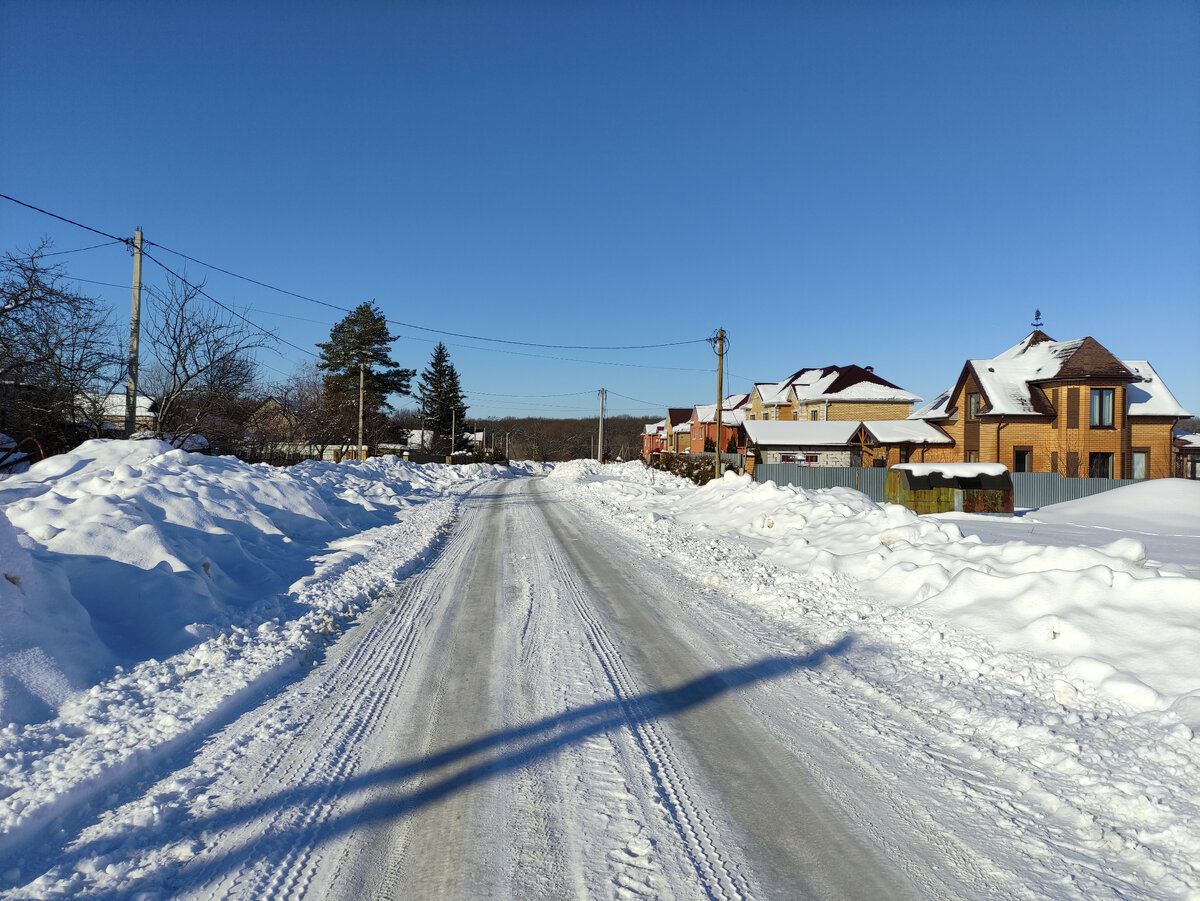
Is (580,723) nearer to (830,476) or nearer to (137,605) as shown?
(137,605)

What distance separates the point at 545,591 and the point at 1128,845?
6698mm

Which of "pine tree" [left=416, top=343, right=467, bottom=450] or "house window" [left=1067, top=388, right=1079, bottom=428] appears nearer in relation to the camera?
"house window" [left=1067, top=388, right=1079, bottom=428]

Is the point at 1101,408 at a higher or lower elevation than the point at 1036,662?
higher

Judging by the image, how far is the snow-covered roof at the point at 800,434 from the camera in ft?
127

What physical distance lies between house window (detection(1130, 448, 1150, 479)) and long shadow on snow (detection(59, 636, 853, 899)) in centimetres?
3660

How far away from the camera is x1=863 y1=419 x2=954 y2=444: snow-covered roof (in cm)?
3603

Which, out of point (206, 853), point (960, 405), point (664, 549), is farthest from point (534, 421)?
point (206, 853)

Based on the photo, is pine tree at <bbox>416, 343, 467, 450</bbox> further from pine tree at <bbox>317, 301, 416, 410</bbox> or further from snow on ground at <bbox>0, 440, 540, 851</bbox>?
snow on ground at <bbox>0, 440, 540, 851</bbox>

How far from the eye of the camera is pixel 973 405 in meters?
34.3

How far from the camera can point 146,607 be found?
6215 millimetres

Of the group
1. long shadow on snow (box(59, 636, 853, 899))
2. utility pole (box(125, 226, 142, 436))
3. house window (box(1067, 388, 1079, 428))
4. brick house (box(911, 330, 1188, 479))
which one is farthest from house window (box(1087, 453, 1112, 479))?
utility pole (box(125, 226, 142, 436))

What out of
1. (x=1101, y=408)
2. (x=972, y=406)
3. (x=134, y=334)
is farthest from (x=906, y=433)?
(x=134, y=334)

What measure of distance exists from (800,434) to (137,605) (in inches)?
1480

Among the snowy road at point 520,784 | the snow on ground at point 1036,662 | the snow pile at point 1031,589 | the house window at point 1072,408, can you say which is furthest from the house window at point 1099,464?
the snowy road at point 520,784
